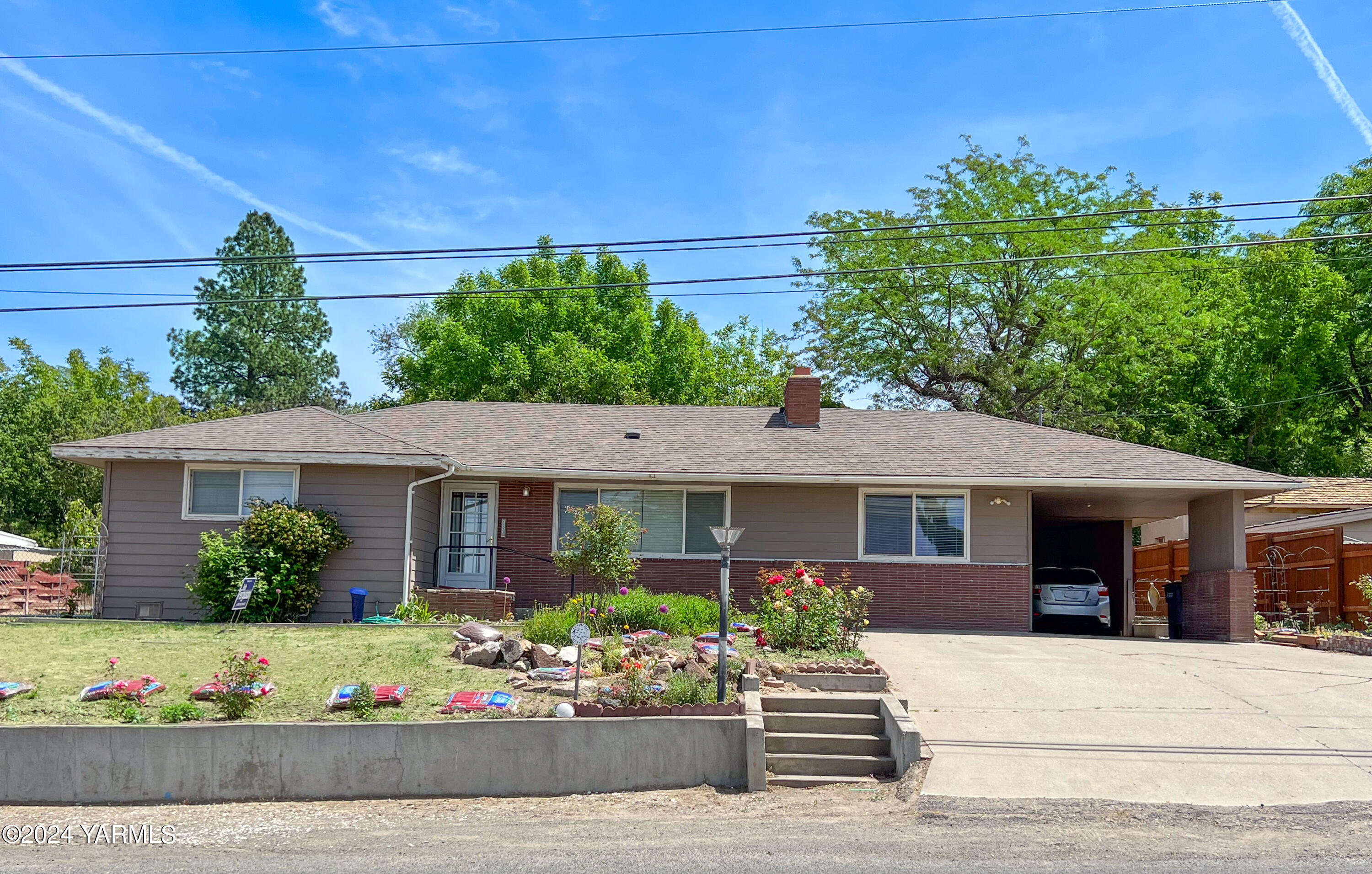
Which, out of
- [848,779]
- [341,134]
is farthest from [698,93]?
[848,779]

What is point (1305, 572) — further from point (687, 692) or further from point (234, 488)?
point (234, 488)

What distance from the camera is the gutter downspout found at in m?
16.4

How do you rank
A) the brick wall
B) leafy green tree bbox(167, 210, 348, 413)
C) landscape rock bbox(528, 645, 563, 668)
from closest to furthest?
landscape rock bbox(528, 645, 563, 668) → the brick wall → leafy green tree bbox(167, 210, 348, 413)

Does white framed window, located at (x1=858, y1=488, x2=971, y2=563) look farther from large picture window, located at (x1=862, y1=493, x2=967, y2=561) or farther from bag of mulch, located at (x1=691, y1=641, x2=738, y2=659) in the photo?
bag of mulch, located at (x1=691, y1=641, x2=738, y2=659)

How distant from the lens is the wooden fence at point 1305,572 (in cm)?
1802

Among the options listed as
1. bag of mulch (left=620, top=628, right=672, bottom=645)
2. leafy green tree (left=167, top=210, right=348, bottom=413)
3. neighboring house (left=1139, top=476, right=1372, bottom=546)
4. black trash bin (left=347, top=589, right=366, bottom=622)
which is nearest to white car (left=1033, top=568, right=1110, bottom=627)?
neighboring house (left=1139, top=476, right=1372, bottom=546)

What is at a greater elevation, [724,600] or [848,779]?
[724,600]

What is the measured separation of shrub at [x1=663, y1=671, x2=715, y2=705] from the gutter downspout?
711 cm

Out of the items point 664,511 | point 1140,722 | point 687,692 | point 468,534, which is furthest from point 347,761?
point 664,511

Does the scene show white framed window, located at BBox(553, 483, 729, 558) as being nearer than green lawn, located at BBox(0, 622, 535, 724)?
No

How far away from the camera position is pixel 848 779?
9.15 m

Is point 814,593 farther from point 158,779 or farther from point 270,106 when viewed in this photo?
point 270,106

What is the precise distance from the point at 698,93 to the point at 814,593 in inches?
260

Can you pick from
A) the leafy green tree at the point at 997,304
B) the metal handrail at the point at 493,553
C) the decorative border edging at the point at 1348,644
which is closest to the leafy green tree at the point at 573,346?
the leafy green tree at the point at 997,304
